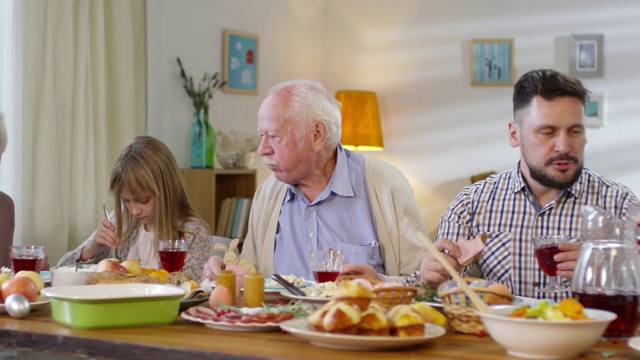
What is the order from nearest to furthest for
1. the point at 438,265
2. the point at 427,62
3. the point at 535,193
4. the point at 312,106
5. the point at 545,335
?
the point at 545,335 → the point at 438,265 → the point at 535,193 → the point at 312,106 → the point at 427,62

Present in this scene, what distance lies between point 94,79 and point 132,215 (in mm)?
1598

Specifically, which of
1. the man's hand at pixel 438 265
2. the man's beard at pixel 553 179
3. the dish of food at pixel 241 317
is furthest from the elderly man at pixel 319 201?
the dish of food at pixel 241 317

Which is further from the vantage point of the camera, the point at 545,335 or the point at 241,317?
the point at 241,317

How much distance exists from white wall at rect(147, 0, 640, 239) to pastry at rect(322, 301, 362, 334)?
12.5 ft

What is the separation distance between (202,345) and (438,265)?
823mm

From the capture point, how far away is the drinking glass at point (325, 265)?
2328 mm

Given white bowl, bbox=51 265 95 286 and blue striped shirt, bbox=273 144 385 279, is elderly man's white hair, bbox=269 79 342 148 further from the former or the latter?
white bowl, bbox=51 265 95 286

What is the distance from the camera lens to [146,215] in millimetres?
3107

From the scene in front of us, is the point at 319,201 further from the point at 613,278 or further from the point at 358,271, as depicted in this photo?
the point at 613,278

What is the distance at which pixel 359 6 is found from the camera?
661cm

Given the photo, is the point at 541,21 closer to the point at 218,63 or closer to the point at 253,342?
the point at 218,63

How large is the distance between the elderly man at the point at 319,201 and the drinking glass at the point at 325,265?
569 mm

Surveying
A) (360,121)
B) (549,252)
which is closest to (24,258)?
(549,252)

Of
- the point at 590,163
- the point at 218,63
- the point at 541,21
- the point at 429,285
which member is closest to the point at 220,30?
the point at 218,63
